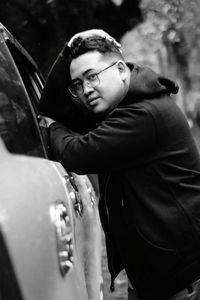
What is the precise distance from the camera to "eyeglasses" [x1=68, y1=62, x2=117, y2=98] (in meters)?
2.75

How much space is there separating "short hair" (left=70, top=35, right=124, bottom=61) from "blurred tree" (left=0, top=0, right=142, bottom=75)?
670 cm

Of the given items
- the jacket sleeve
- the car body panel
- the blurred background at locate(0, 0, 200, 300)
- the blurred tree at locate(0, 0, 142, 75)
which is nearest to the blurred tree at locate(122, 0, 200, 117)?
the blurred background at locate(0, 0, 200, 300)

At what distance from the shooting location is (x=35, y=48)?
9938 mm

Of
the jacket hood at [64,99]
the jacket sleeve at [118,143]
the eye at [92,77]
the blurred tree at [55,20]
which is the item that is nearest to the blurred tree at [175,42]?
the blurred tree at [55,20]

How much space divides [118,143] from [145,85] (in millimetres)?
277

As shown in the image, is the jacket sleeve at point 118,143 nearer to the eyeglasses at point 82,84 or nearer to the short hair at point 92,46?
the eyeglasses at point 82,84

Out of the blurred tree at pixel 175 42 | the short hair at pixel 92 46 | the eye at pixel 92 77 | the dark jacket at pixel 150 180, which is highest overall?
the short hair at pixel 92 46

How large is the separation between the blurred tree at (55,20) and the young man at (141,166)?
681 centimetres

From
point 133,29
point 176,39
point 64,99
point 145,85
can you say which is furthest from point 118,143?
point 133,29

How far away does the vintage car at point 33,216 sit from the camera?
6.44 feet

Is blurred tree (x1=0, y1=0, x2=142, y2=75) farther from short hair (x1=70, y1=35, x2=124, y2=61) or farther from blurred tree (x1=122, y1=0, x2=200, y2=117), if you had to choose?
short hair (x1=70, y1=35, x2=124, y2=61)

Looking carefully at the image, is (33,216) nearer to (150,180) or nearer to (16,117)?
(16,117)

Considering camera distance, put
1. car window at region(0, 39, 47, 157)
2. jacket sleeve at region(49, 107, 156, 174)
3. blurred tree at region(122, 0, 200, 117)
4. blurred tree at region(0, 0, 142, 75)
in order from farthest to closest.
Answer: blurred tree at region(0, 0, 142, 75) < blurred tree at region(122, 0, 200, 117) < jacket sleeve at region(49, 107, 156, 174) < car window at region(0, 39, 47, 157)

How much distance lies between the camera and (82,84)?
2803mm
